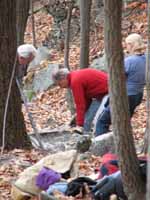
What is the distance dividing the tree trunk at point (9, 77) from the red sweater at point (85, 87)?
804 millimetres

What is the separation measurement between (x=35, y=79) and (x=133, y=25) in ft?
11.9

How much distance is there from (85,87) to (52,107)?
7325 millimetres

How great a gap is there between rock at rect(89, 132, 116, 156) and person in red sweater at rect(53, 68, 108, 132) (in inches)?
25.5

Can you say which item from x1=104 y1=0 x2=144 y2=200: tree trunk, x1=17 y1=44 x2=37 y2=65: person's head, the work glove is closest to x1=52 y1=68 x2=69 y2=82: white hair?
x1=17 y1=44 x2=37 y2=65: person's head

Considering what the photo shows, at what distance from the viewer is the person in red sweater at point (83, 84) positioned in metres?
7.40

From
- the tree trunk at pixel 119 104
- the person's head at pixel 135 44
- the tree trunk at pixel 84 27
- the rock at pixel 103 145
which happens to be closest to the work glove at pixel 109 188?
the tree trunk at pixel 119 104

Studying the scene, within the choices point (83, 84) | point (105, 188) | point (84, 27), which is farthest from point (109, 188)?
point (84, 27)

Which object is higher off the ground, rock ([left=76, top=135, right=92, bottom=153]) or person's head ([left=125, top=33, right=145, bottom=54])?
person's head ([left=125, top=33, right=145, bottom=54])

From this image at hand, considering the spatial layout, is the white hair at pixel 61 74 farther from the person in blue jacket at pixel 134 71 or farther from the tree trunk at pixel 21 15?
the tree trunk at pixel 21 15

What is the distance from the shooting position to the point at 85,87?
766 centimetres

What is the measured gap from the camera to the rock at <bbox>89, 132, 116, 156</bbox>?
6969 mm

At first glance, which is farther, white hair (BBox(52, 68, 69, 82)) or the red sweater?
the red sweater

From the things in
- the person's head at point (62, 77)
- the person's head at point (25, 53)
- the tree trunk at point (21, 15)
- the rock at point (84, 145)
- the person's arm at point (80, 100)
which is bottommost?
the rock at point (84, 145)

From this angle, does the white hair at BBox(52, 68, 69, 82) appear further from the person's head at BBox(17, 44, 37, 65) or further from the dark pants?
the dark pants
